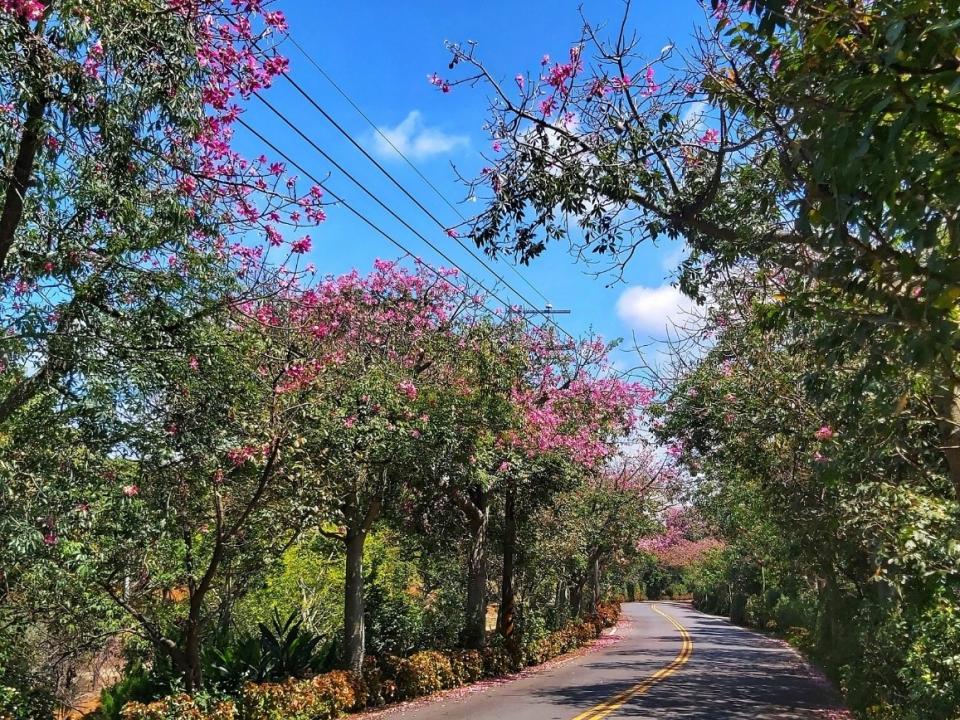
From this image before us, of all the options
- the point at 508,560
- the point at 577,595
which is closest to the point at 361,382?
the point at 508,560

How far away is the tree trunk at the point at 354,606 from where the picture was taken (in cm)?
Result: 1375

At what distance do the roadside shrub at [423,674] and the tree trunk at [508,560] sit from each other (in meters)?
3.84

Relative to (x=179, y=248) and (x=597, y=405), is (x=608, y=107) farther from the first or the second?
(x=597, y=405)

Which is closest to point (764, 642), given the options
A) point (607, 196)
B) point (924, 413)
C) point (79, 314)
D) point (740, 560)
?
point (740, 560)

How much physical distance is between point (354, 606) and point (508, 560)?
6072 millimetres

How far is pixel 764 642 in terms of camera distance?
95.9 ft

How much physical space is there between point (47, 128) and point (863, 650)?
11535 mm

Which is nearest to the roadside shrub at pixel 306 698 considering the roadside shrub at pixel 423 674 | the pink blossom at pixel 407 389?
the roadside shrub at pixel 423 674

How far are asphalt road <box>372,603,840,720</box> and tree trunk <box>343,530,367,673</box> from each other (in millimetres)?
1295

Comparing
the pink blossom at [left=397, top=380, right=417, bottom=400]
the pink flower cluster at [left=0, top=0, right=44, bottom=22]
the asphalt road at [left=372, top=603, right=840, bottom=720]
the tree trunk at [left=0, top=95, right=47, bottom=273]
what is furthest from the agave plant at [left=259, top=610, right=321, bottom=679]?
the pink flower cluster at [left=0, top=0, right=44, bottom=22]

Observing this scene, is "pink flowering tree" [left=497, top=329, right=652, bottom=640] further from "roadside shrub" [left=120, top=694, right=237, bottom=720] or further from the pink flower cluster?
the pink flower cluster

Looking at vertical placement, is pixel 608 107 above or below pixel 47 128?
above

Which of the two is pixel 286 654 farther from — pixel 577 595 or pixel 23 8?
pixel 577 595

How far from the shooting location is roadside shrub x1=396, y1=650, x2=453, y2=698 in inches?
566
